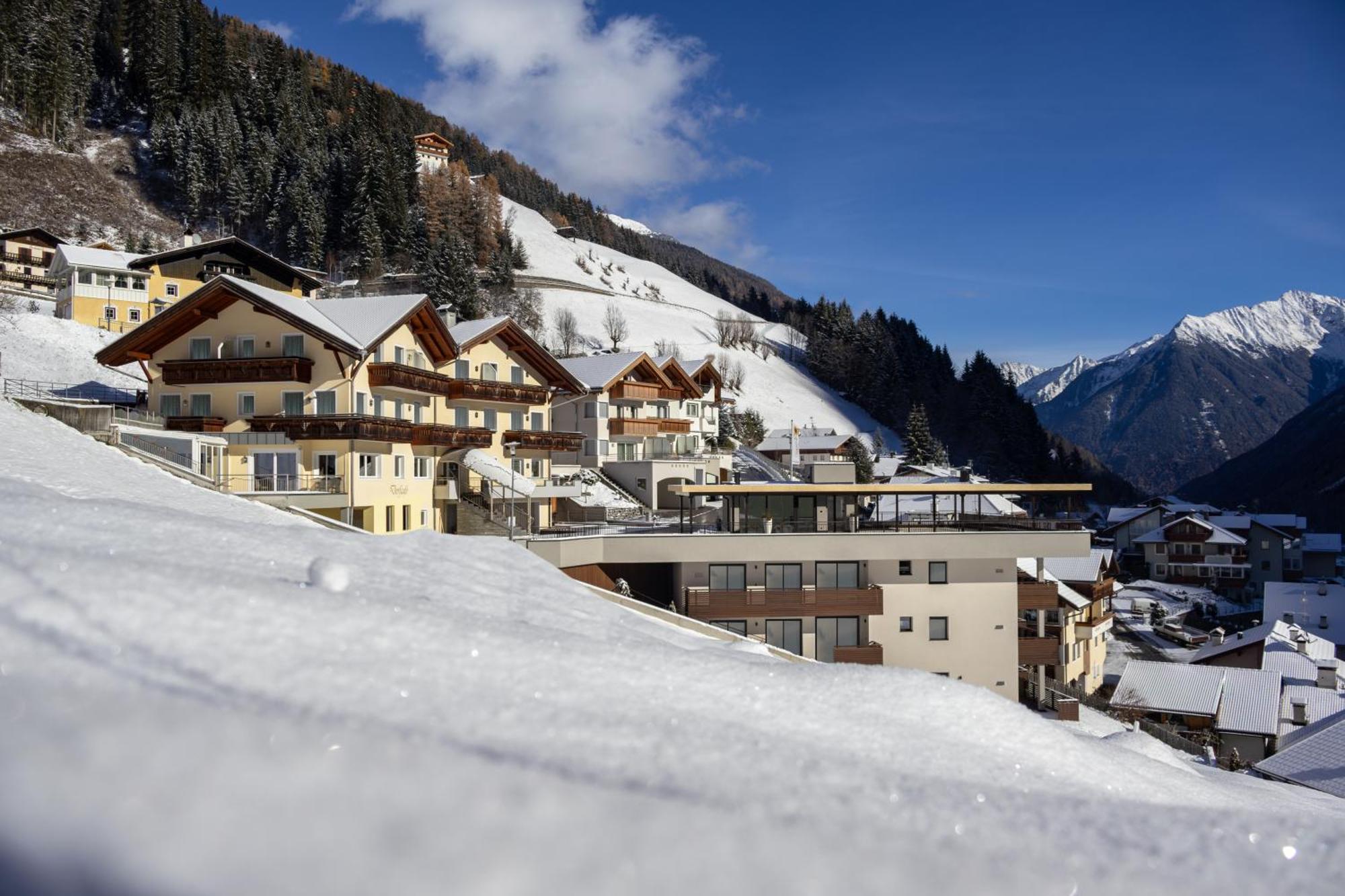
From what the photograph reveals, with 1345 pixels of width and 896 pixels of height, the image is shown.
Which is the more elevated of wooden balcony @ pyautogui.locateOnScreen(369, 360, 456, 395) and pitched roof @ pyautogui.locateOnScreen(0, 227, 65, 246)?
pitched roof @ pyautogui.locateOnScreen(0, 227, 65, 246)

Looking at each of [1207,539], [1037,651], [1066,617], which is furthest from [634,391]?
[1207,539]

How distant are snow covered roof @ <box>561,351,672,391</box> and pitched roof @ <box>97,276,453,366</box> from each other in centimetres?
1829

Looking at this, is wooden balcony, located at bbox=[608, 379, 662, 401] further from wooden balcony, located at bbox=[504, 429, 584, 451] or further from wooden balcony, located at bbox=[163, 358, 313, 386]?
wooden balcony, located at bbox=[163, 358, 313, 386]

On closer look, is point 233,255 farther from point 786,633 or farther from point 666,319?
point 666,319

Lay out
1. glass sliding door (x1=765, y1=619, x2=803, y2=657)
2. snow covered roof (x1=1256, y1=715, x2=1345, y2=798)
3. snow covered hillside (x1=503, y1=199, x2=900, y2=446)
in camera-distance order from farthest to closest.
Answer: snow covered hillside (x1=503, y1=199, x2=900, y2=446) < glass sliding door (x1=765, y1=619, x2=803, y2=657) < snow covered roof (x1=1256, y1=715, x2=1345, y2=798)

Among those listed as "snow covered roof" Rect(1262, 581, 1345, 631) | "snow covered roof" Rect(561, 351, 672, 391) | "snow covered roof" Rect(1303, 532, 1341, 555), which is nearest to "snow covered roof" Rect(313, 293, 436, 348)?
"snow covered roof" Rect(561, 351, 672, 391)

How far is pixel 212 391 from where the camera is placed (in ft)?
95.7

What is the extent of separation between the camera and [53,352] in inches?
1512

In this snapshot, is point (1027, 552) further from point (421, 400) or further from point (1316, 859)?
point (1316, 859)

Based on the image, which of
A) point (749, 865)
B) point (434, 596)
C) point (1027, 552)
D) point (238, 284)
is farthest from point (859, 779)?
point (238, 284)

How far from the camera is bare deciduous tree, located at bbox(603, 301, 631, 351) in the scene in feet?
310

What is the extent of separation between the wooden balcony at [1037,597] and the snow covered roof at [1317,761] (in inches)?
306

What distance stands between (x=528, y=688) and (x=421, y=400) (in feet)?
107

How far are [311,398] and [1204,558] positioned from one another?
258 feet
